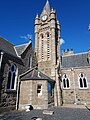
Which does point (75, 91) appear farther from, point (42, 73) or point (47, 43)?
point (47, 43)

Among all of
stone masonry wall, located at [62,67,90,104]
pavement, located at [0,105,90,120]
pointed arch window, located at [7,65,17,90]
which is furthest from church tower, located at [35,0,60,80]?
pavement, located at [0,105,90,120]

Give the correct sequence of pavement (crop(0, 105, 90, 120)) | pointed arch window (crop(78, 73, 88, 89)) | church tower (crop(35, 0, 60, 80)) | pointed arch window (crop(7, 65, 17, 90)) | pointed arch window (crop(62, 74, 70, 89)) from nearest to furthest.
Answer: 1. pavement (crop(0, 105, 90, 120))
2. pointed arch window (crop(7, 65, 17, 90))
3. pointed arch window (crop(78, 73, 88, 89))
4. church tower (crop(35, 0, 60, 80))
5. pointed arch window (crop(62, 74, 70, 89))

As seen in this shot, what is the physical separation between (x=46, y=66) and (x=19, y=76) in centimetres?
721

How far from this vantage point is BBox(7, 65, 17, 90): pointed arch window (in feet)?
49.9

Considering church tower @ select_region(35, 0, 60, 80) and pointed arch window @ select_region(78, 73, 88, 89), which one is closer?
pointed arch window @ select_region(78, 73, 88, 89)

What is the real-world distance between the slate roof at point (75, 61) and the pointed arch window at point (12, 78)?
41.7ft

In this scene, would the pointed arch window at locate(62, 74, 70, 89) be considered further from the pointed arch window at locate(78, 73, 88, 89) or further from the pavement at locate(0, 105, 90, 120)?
the pavement at locate(0, 105, 90, 120)

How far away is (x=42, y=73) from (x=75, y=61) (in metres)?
9.63

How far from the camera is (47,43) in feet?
80.7

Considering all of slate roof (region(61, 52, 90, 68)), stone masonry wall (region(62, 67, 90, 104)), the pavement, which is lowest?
the pavement

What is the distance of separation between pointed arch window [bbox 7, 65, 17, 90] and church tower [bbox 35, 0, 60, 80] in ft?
24.3

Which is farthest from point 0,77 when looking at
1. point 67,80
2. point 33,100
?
point 67,80

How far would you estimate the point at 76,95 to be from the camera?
21797mm

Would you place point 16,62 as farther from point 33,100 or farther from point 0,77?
point 33,100
